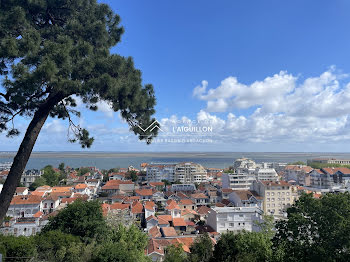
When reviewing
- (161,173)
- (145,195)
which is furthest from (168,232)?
(161,173)

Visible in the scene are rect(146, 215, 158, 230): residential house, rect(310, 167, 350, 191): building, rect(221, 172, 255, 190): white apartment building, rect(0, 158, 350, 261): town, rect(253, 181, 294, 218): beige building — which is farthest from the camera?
rect(310, 167, 350, 191): building

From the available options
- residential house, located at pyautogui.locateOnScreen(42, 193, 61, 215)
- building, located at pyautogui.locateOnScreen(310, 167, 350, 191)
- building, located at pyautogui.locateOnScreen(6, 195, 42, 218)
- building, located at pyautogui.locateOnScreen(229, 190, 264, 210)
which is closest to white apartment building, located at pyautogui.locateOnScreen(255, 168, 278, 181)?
building, located at pyautogui.locateOnScreen(310, 167, 350, 191)

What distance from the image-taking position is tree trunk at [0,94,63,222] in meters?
4.19

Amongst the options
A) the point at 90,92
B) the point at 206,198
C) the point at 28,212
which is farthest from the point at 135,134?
the point at 206,198

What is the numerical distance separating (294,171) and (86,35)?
181ft

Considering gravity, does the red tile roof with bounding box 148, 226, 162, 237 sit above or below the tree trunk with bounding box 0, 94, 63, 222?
below

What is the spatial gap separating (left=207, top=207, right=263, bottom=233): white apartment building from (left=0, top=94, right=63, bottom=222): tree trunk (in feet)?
59.3

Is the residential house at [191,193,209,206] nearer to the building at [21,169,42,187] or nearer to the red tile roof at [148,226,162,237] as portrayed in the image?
the red tile roof at [148,226,162,237]

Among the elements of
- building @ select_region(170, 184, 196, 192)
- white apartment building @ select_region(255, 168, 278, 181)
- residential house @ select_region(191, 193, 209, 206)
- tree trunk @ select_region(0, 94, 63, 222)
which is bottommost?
residential house @ select_region(191, 193, 209, 206)

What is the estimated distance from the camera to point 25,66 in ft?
13.0

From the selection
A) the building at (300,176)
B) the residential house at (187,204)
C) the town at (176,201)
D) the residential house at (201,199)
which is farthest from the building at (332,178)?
the residential house at (187,204)

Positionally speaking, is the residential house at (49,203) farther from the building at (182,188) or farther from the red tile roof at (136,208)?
the building at (182,188)

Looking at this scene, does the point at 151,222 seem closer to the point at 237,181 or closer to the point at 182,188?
the point at 182,188

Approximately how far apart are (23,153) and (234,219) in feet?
62.5
